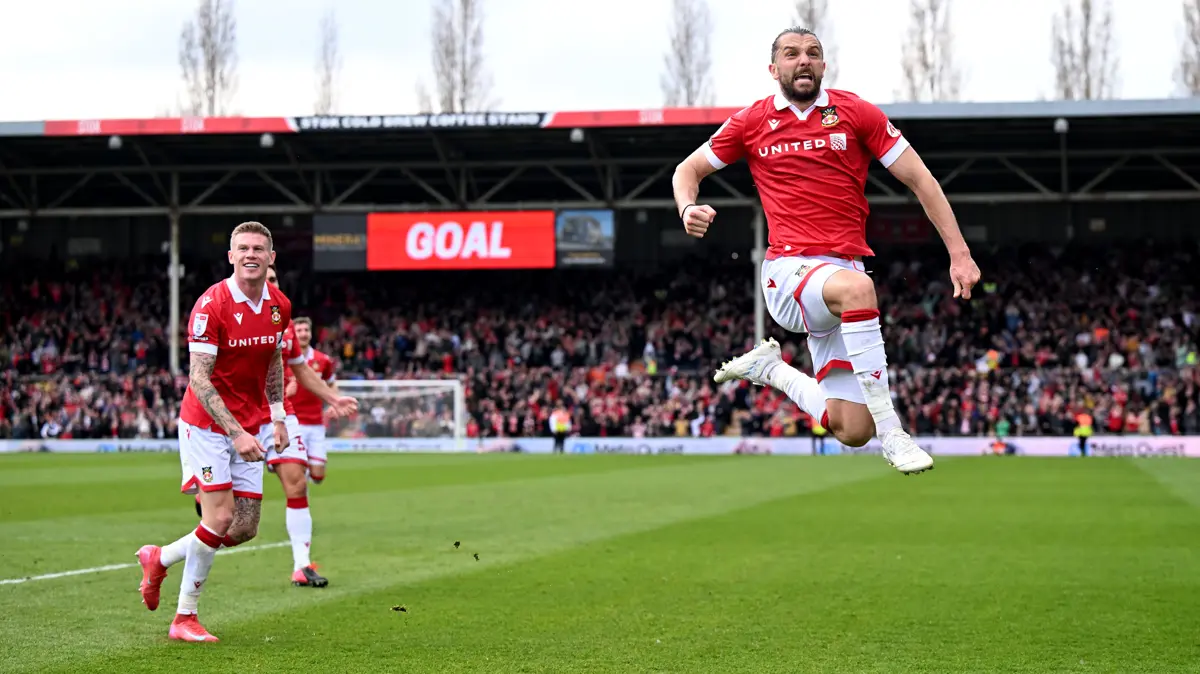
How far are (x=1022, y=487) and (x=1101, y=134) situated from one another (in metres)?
18.7

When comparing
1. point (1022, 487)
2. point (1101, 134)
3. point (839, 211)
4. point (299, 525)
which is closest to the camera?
point (839, 211)

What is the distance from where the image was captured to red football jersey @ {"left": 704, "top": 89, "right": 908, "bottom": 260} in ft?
24.7

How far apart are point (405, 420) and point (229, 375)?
33.2 m

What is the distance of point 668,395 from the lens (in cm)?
4166

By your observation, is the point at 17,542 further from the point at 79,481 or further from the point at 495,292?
the point at 495,292

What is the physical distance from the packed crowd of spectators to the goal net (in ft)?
0.35

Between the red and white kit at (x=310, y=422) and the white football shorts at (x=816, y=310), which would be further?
the red and white kit at (x=310, y=422)

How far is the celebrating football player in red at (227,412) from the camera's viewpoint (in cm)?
895

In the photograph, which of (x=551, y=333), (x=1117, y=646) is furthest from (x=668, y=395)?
(x=1117, y=646)

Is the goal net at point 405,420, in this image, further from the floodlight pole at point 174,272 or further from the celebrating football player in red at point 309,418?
the celebrating football player in red at point 309,418

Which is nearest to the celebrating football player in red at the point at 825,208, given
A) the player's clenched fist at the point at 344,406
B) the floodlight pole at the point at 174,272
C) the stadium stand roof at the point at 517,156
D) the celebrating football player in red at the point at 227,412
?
the celebrating football player in red at the point at 227,412

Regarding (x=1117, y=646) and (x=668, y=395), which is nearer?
(x=1117, y=646)

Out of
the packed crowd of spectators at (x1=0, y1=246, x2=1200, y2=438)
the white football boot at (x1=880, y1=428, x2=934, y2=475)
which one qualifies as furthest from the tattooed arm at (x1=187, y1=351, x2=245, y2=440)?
the packed crowd of spectators at (x1=0, y1=246, x2=1200, y2=438)

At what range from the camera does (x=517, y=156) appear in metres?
43.9
